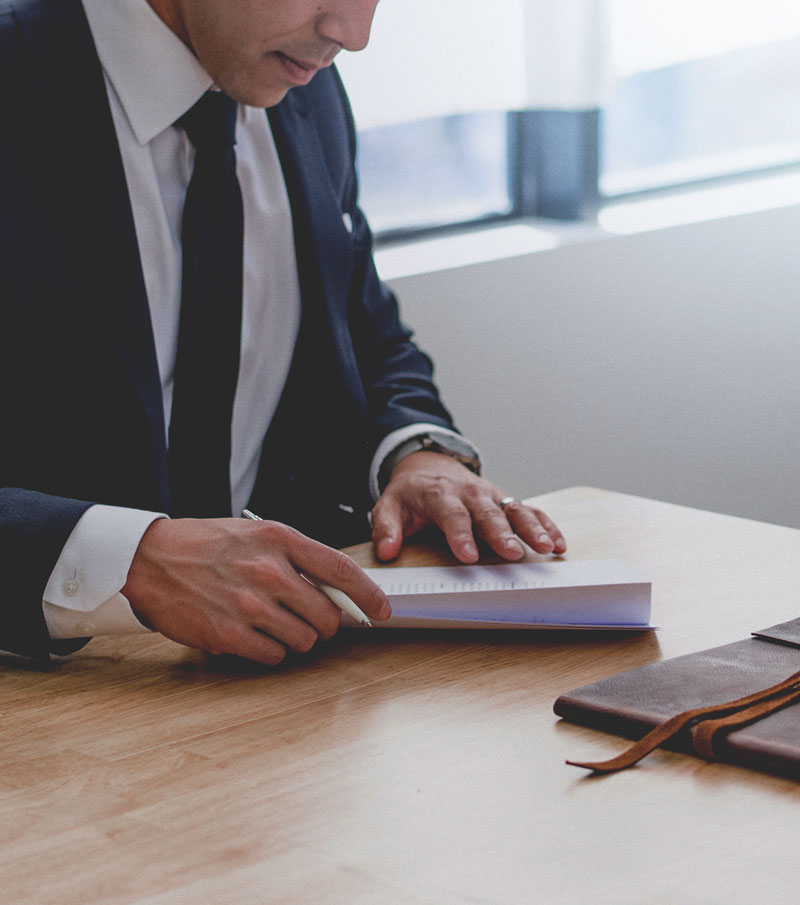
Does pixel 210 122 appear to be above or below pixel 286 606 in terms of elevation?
above

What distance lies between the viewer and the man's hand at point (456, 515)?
1.38 metres

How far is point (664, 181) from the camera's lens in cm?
359

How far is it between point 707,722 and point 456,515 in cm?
58

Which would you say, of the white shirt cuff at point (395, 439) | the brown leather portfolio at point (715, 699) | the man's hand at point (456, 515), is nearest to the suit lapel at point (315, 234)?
the white shirt cuff at point (395, 439)

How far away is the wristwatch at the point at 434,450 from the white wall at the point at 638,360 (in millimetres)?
1088

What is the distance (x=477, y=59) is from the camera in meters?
2.80

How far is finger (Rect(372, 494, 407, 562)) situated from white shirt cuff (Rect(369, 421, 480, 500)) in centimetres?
16

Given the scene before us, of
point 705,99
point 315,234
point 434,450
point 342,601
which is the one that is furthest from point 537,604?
point 705,99

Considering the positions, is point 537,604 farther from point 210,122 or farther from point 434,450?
point 210,122

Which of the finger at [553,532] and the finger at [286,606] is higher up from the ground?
the finger at [286,606]

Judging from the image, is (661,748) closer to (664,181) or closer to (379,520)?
(379,520)

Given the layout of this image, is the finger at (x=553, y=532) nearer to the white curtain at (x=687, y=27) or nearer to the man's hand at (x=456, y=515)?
the man's hand at (x=456, y=515)

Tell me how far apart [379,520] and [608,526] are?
0.26 meters

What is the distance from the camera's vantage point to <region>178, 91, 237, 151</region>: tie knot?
159 cm
